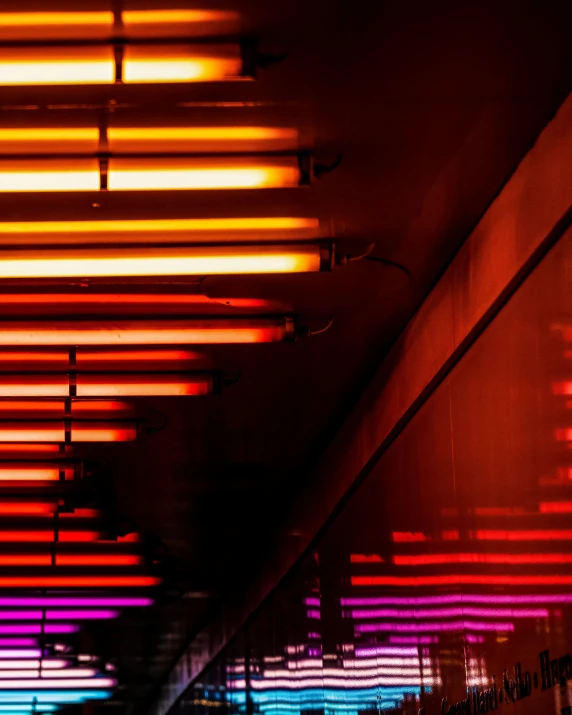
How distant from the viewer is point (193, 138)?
3.72m

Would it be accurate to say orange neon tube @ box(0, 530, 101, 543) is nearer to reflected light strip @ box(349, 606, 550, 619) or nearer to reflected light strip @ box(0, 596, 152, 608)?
reflected light strip @ box(0, 596, 152, 608)

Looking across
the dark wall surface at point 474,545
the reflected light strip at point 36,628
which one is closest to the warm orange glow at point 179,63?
the dark wall surface at point 474,545

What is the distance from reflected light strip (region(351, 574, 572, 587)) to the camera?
3.69 meters

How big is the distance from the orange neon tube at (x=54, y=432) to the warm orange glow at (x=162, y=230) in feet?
6.06

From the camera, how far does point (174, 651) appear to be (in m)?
13.9

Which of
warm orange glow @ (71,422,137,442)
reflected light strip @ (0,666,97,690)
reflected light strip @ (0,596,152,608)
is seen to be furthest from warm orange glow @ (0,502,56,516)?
reflected light strip @ (0,666,97,690)

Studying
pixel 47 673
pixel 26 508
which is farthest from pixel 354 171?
pixel 47 673

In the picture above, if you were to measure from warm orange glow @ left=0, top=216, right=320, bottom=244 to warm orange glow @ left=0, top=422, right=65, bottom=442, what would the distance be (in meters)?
1.84

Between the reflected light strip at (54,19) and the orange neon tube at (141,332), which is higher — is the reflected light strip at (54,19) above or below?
above

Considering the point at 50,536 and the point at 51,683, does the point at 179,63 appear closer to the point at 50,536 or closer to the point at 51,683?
the point at 50,536

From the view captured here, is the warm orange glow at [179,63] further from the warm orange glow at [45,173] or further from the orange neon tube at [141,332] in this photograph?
the orange neon tube at [141,332]

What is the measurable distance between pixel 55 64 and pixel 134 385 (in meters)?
2.49

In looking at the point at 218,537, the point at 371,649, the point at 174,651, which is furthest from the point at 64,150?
the point at 174,651

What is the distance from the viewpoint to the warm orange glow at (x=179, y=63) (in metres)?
3.19
